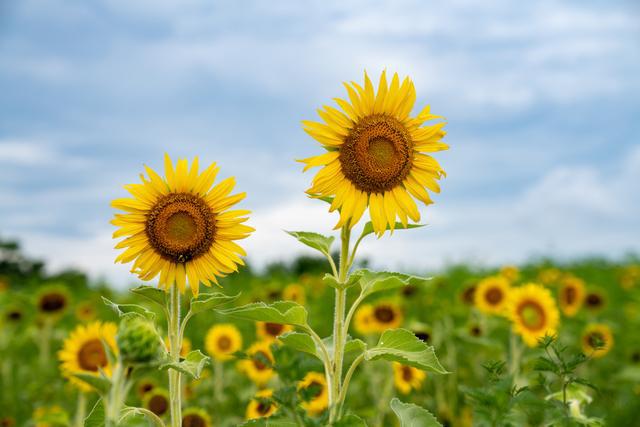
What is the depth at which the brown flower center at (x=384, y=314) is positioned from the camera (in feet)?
21.2

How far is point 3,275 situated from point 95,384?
1336cm

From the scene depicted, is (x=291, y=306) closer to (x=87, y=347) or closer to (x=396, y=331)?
(x=396, y=331)

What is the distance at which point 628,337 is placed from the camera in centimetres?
927

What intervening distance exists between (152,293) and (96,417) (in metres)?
0.46

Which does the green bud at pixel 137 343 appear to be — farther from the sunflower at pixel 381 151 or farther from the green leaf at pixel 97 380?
the sunflower at pixel 381 151

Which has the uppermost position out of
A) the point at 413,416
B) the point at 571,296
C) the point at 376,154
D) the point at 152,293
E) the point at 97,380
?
the point at 376,154

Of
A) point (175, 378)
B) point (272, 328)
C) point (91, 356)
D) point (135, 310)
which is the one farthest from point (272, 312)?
point (272, 328)

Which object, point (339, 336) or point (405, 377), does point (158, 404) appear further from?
point (405, 377)

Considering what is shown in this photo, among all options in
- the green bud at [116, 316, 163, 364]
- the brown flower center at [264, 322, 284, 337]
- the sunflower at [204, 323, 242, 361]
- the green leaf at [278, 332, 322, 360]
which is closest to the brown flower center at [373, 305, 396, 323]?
the brown flower center at [264, 322, 284, 337]

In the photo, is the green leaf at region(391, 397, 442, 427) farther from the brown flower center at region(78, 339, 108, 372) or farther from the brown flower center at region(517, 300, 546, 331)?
the brown flower center at region(517, 300, 546, 331)

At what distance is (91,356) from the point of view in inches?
179

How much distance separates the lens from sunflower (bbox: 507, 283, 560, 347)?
5.95 m

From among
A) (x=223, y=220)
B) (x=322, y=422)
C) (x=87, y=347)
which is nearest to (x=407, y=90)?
(x=223, y=220)

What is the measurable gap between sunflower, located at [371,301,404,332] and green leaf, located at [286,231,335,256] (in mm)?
3725
